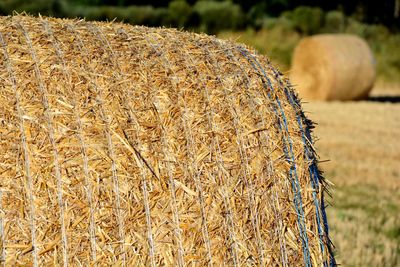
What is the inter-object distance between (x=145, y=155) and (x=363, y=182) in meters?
5.46

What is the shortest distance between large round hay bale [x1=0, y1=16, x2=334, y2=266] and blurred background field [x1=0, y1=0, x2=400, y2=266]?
1.55 ft

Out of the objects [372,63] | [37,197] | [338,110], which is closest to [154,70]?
[37,197]

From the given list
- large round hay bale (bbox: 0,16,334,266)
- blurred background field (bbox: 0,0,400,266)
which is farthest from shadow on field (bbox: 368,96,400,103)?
large round hay bale (bbox: 0,16,334,266)

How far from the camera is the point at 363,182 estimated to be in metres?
8.16

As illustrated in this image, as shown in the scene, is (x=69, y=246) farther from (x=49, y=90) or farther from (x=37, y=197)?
(x=49, y=90)

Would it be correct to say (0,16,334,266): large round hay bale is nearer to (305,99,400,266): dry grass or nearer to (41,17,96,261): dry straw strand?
(41,17,96,261): dry straw strand

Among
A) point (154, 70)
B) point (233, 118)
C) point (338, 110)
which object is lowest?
point (338, 110)

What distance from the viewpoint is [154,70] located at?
11.4 ft

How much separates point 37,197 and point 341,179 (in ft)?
19.1

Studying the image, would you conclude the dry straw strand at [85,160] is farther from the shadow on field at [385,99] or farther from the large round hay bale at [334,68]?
the shadow on field at [385,99]

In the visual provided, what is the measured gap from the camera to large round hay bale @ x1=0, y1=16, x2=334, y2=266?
2941 mm

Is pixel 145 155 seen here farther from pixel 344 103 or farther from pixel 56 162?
pixel 344 103

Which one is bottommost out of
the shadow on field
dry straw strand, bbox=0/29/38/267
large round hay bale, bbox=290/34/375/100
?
the shadow on field

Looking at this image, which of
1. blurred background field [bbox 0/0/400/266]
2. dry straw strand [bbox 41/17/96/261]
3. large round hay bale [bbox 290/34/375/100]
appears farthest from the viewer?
large round hay bale [bbox 290/34/375/100]
